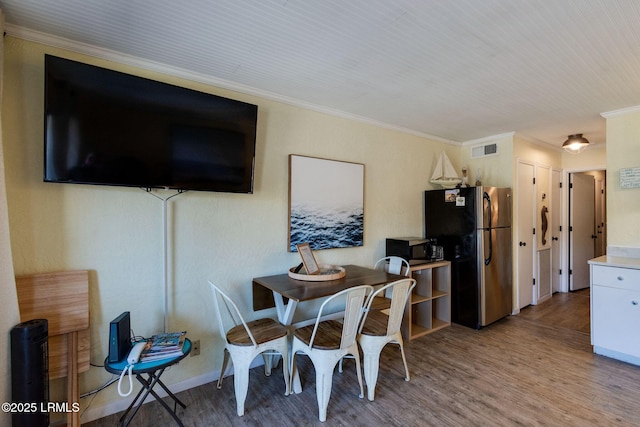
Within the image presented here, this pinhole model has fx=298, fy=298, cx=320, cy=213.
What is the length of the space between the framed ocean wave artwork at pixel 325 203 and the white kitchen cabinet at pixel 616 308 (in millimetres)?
2252

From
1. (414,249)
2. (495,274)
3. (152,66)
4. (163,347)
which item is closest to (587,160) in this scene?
(495,274)

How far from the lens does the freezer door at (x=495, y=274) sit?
11.4ft

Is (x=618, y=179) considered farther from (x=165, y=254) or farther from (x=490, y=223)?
(x=165, y=254)

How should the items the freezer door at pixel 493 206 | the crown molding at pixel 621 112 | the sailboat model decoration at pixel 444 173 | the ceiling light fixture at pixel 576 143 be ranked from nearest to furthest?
the crown molding at pixel 621 112 → the freezer door at pixel 493 206 → the ceiling light fixture at pixel 576 143 → the sailboat model decoration at pixel 444 173

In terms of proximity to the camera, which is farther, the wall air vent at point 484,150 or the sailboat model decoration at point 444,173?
the wall air vent at point 484,150

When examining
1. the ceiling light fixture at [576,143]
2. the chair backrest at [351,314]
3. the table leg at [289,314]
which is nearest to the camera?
the chair backrest at [351,314]

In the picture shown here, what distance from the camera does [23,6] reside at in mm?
1569

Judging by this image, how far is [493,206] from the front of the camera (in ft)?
11.6

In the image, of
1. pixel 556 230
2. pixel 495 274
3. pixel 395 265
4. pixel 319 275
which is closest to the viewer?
pixel 319 275

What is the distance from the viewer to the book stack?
5.97ft

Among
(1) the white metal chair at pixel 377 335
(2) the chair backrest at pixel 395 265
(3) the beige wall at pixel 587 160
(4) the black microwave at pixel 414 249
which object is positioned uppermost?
(3) the beige wall at pixel 587 160

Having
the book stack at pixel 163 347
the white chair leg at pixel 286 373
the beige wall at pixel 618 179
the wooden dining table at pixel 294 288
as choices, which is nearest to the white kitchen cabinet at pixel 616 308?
the beige wall at pixel 618 179

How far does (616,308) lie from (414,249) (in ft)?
5.89

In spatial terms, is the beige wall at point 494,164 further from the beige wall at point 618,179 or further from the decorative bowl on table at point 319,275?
the decorative bowl on table at point 319,275
